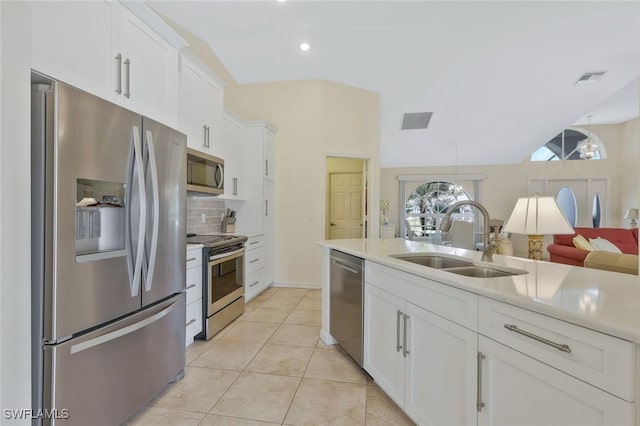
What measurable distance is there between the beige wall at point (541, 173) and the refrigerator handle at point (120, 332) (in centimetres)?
762

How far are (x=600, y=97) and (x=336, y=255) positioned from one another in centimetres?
654

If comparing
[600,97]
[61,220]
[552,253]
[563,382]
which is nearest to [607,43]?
[600,97]

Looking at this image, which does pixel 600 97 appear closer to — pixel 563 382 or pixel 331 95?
pixel 331 95

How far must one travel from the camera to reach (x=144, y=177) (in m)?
1.70

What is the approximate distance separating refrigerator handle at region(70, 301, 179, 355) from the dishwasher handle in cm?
122

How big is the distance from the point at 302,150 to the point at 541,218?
3492mm

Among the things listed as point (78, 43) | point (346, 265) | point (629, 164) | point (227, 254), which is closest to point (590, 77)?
point (629, 164)

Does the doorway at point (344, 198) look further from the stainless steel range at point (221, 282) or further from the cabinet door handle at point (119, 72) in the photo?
the cabinet door handle at point (119, 72)

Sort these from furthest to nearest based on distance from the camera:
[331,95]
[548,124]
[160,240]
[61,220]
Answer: [548,124] < [331,95] < [160,240] < [61,220]

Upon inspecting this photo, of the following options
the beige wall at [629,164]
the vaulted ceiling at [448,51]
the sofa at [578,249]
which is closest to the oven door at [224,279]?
the vaulted ceiling at [448,51]

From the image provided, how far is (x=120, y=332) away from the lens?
1568 mm

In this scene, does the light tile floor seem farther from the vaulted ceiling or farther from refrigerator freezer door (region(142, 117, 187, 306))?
the vaulted ceiling

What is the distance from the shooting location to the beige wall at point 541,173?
7.55m


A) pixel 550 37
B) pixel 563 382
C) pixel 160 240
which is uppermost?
pixel 550 37
